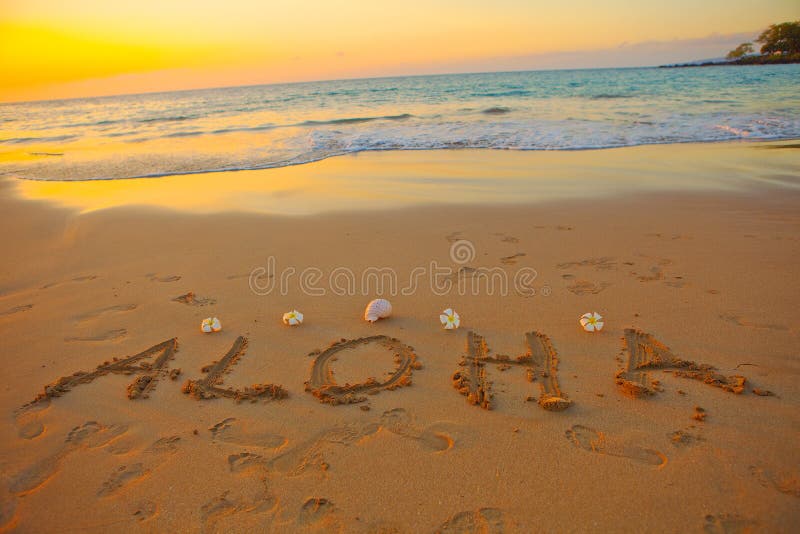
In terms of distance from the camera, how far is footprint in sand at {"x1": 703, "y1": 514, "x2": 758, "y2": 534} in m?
1.78

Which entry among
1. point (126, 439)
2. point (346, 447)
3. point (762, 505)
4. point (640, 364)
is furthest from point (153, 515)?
point (640, 364)

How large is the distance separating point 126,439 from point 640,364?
3.04 metres

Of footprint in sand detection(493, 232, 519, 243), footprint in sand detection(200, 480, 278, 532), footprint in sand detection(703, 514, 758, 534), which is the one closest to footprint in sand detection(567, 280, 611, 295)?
footprint in sand detection(493, 232, 519, 243)

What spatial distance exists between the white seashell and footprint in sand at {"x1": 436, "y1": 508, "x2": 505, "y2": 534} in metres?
1.76

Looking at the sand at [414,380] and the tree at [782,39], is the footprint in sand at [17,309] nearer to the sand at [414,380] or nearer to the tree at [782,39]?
the sand at [414,380]

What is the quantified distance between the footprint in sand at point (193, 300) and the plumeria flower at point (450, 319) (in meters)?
2.00

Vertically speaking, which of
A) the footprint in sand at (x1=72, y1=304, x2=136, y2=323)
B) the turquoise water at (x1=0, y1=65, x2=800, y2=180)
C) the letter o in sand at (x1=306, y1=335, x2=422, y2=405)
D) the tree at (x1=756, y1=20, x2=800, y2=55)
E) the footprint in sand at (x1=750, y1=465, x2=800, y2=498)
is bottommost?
the footprint in sand at (x1=750, y1=465, x2=800, y2=498)

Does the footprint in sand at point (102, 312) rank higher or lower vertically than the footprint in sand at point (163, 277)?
lower

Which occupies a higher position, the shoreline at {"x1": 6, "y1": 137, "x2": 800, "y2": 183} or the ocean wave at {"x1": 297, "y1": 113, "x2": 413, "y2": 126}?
the ocean wave at {"x1": 297, "y1": 113, "x2": 413, "y2": 126}

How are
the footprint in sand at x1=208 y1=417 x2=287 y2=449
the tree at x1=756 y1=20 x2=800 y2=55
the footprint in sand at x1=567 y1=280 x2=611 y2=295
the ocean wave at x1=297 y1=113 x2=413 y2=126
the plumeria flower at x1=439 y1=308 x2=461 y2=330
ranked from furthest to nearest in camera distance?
the tree at x1=756 y1=20 x2=800 y2=55 → the ocean wave at x1=297 y1=113 x2=413 y2=126 → the footprint in sand at x1=567 y1=280 x2=611 y2=295 → the plumeria flower at x1=439 y1=308 x2=461 y2=330 → the footprint in sand at x1=208 y1=417 x2=287 y2=449

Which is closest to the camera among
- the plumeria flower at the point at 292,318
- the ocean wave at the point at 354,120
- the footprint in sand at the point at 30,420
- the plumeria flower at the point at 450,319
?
the footprint in sand at the point at 30,420

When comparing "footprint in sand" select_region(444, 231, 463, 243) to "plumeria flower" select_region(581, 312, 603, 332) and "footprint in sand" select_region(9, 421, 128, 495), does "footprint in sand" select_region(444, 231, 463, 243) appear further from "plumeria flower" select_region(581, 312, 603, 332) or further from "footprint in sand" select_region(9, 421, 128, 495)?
"footprint in sand" select_region(9, 421, 128, 495)

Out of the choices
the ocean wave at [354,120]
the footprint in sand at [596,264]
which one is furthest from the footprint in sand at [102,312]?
the ocean wave at [354,120]

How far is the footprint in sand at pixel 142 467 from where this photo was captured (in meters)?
2.11
